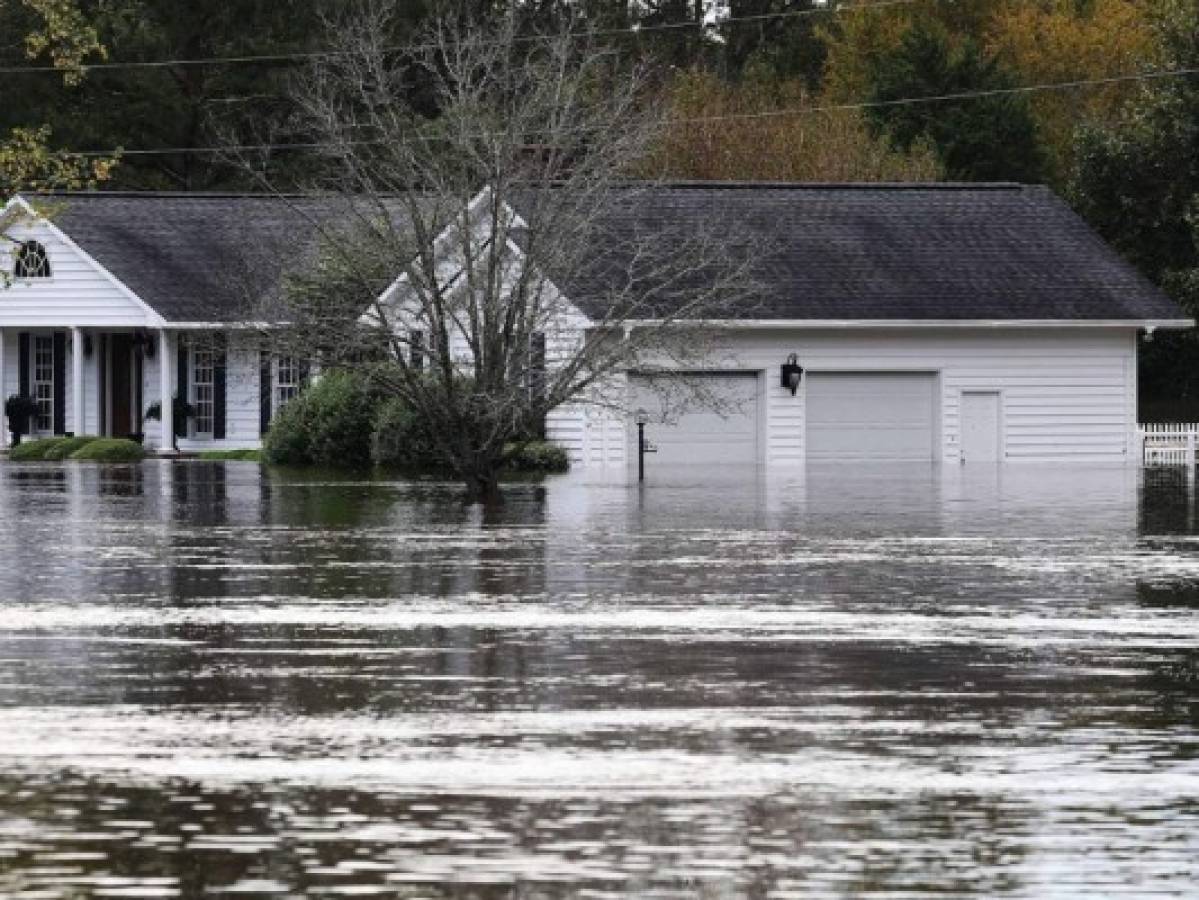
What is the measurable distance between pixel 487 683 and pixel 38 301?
51.3 m

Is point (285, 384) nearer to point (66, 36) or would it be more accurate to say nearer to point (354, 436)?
point (354, 436)

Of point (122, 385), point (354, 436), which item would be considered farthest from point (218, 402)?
point (354, 436)

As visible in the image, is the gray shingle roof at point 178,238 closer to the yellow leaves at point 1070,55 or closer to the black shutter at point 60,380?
the black shutter at point 60,380

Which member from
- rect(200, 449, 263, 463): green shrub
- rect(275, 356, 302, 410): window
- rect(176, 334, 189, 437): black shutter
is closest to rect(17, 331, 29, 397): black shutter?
rect(176, 334, 189, 437): black shutter

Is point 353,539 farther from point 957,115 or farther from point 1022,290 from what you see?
point 957,115

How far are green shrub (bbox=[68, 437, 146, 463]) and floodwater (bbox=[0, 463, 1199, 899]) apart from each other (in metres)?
32.4

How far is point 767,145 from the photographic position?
80375 mm

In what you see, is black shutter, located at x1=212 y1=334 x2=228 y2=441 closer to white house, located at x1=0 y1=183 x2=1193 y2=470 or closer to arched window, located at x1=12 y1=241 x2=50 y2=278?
white house, located at x1=0 y1=183 x2=1193 y2=470

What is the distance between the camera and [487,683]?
17.1 m

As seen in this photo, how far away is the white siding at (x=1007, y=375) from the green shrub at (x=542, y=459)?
14.0ft

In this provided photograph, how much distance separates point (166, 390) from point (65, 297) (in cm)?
324

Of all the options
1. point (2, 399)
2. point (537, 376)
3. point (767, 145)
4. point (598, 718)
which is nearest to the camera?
point (598, 718)

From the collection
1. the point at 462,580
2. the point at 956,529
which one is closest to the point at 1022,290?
the point at 956,529

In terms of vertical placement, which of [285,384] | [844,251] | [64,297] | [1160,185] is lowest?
[285,384]
